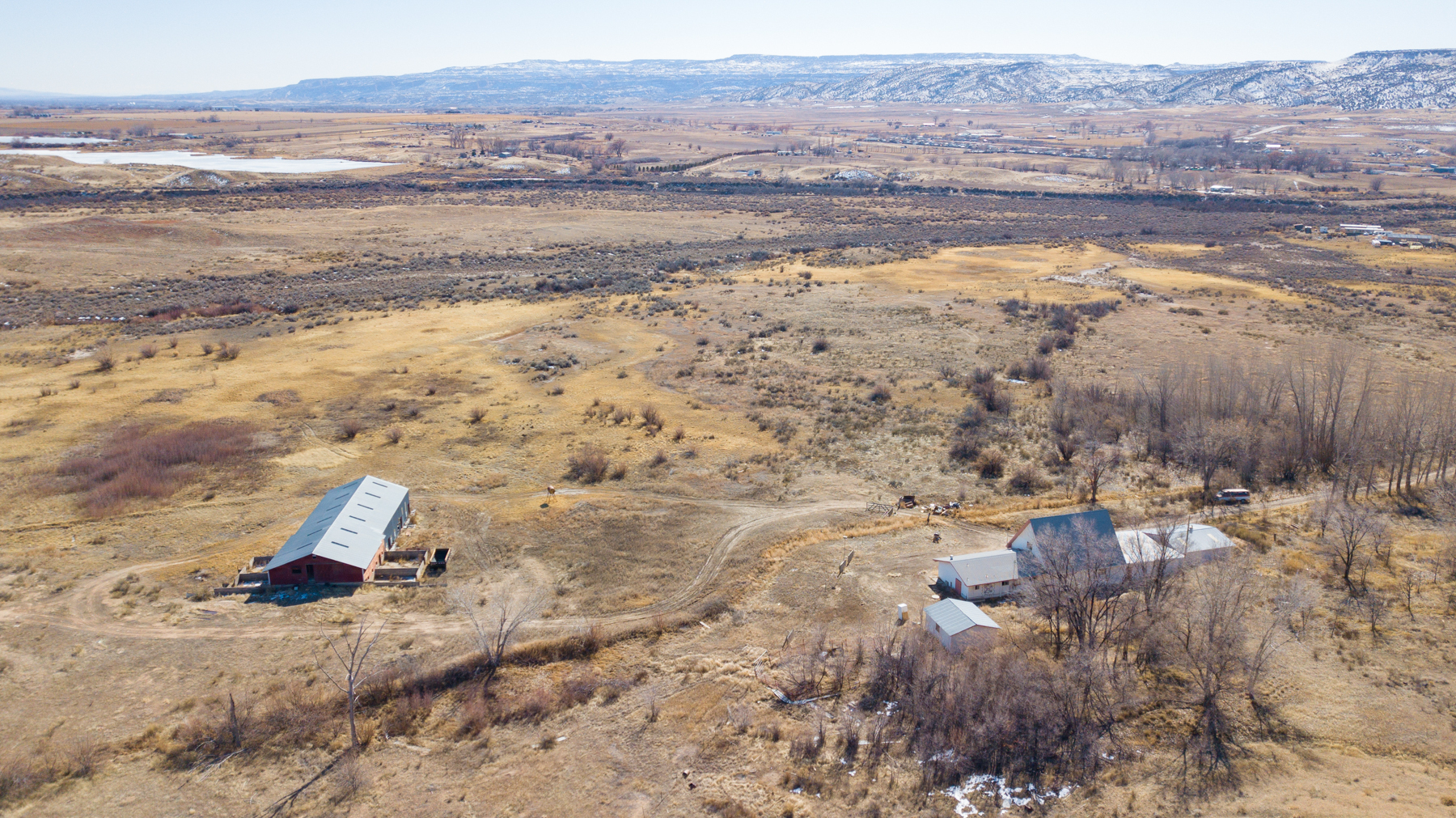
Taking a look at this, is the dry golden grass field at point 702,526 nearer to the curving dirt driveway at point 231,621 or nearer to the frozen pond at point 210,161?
the curving dirt driveway at point 231,621

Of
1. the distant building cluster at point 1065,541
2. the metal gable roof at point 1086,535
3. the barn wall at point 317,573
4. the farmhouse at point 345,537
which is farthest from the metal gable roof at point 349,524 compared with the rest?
the metal gable roof at point 1086,535

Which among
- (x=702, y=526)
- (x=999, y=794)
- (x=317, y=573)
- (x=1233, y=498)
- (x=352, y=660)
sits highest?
(x=352, y=660)

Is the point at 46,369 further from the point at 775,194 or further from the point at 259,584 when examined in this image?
the point at 775,194

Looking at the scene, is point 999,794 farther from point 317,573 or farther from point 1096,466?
point 317,573

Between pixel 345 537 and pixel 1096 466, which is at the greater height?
pixel 345 537

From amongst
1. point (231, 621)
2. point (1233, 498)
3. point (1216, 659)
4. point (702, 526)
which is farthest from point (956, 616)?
point (231, 621)

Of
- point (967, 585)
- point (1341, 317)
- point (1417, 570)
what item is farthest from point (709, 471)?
point (1341, 317)

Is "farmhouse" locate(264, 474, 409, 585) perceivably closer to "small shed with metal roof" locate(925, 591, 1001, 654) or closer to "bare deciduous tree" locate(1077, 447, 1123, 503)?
"small shed with metal roof" locate(925, 591, 1001, 654)
